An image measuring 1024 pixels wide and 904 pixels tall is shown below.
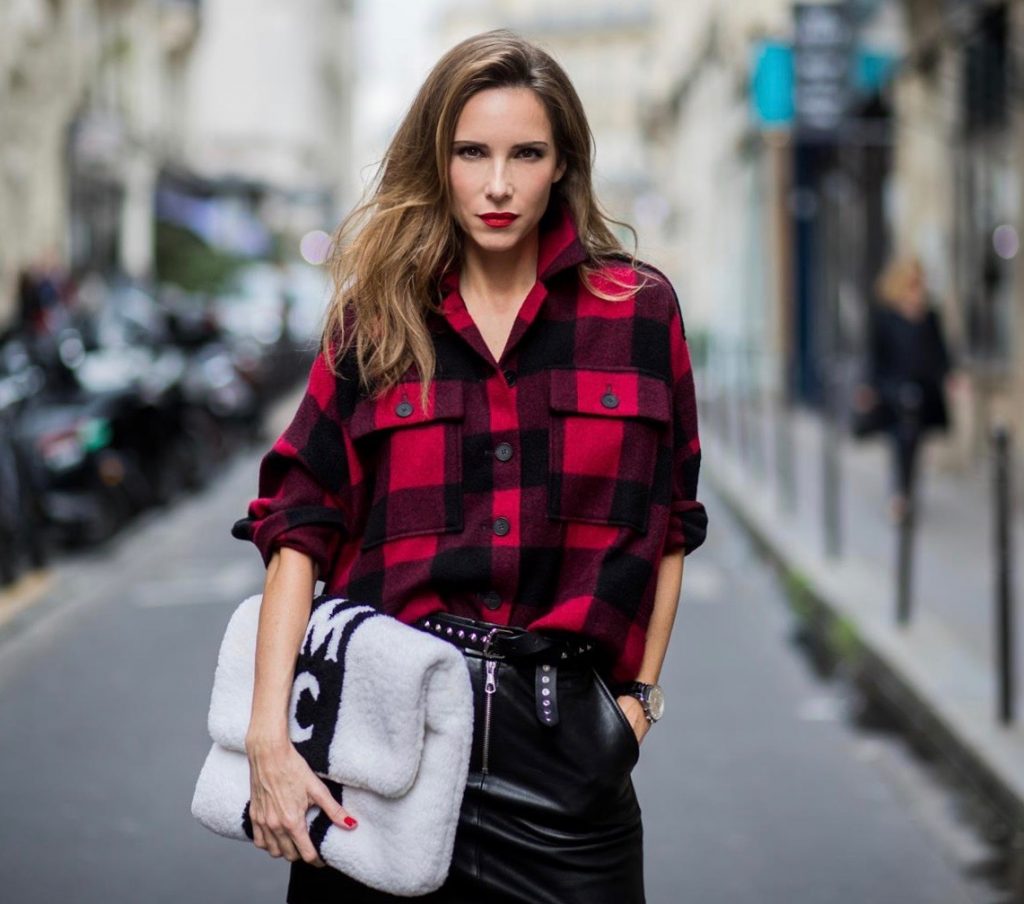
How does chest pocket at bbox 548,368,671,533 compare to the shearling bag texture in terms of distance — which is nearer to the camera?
the shearling bag texture

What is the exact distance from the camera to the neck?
262 centimetres

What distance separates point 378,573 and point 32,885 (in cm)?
330

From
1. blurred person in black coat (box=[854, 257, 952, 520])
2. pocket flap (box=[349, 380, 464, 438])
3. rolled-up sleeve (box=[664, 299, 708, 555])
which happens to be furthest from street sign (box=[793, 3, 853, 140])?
pocket flap (box=[349, 380, 464, 438])

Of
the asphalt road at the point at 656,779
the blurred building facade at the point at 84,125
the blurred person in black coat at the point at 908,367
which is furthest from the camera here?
the blurred building facade at the point at 84,125

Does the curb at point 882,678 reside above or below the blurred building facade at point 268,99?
below

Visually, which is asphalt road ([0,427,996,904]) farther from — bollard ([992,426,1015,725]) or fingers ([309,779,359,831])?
fingers ([309,779,359,831])

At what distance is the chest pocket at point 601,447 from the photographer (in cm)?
250

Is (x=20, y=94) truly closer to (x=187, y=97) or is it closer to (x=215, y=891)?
(x=187, y=97)

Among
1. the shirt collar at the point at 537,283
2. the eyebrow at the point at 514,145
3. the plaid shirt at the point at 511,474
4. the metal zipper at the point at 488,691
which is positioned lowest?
the metal zipper at the point at 488,691

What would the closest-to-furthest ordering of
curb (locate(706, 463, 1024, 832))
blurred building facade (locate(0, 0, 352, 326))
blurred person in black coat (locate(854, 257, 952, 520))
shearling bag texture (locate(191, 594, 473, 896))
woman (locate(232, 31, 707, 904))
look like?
shearling bag texture (locate(191, 594, 473, 896)) < woman (locate(232, 31, 707, 904)) < curb (locate(706, 463, 1024, 832)) < blurred person in black coat (locate(854, 257, 952, 520)) < blurred building facade (locate(0, 0, 352, 326))

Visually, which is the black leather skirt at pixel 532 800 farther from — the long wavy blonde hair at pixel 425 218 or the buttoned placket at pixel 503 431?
the long wavy blonde hair at pixel 425 218

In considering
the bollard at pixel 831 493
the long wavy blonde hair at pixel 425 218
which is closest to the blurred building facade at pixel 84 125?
the bollard at pixel 831 493

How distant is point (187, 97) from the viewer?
180 feet

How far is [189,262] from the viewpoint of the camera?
44.4 meters
